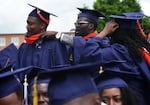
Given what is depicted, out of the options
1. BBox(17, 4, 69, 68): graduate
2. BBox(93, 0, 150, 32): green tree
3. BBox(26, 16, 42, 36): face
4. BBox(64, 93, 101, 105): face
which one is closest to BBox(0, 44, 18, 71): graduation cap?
BBox(17, 4, 69, 68): graduate

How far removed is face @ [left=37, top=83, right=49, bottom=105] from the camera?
5146 millimetres

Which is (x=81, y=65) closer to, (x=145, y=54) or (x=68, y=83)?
(x=68, y=83)

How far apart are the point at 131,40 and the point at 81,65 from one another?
2.38 m

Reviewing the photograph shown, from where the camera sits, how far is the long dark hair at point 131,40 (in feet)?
19.2

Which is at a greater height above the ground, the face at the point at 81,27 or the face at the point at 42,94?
the face at the point at 81,27

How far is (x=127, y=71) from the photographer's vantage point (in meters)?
5.73

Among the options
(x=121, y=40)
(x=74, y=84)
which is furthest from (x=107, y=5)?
(x=74, y=84)

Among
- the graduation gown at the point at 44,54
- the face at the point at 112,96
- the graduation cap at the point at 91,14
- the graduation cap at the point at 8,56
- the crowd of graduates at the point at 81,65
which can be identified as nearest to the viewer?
the crowd of graduates at the point at 81,65

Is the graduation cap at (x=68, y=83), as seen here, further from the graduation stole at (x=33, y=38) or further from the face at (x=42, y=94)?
the graduation stole at (x=33, y=38)

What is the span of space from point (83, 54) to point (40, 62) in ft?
3.67

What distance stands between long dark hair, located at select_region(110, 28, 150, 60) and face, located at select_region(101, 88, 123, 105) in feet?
2.96

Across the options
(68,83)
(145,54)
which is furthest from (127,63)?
(68,83)

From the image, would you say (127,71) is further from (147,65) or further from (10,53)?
(10,53)

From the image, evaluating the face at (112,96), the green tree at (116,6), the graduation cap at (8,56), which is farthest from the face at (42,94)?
the green tree at (116,6)
